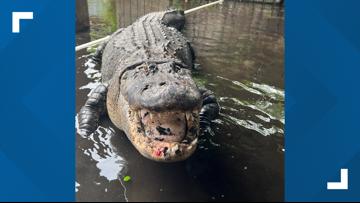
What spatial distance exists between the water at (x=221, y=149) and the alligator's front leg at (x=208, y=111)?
0.09 m

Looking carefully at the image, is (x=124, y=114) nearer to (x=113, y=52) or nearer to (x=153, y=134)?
(x=153, y=134)

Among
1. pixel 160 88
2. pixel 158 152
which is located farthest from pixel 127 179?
pixel 160 88

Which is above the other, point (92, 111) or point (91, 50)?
point (91, 50)

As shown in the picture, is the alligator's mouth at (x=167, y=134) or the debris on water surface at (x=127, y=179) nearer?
the alligator's mouth at (x=167, y=134)

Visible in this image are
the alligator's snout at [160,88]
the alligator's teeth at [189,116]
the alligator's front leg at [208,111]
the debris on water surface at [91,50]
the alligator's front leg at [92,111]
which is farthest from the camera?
the debris on water surface at [91,50]

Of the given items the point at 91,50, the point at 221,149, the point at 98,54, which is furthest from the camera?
the point at 91,50

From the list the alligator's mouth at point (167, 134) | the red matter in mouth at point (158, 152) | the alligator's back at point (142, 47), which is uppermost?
the alligator's back at point (142, 47)

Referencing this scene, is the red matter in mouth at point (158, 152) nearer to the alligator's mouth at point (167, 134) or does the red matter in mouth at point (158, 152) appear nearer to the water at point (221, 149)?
the alligator's mouth at point (167, 134)

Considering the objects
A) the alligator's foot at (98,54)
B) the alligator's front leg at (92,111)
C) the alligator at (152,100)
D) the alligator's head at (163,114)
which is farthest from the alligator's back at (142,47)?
the alligator's head at (163,114)

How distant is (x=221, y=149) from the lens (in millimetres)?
3389

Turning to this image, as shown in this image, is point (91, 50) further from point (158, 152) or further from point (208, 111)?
point (158, 152)

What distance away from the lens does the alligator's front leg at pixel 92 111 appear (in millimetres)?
3607

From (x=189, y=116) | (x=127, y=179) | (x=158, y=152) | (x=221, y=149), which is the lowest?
(x=127, y=179)

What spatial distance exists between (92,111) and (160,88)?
51.8 inches
